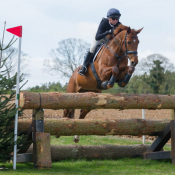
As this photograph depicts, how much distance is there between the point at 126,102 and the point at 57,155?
1607 mm

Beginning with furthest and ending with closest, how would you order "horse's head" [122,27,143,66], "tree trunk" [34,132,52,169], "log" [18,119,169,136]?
"horse's head" [122,27,143,66] → "log" [18,119,169,136] → "tree trunk" [34,132,52,169]

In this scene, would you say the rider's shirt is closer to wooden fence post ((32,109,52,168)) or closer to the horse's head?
the horse's head

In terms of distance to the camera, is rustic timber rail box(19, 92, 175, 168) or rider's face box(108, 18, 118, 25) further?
rider's face box(108, 18, 118, 25)

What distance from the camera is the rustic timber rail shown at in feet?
12.6

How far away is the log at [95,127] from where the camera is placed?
4246 millimetres

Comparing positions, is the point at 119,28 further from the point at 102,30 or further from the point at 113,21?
the point at 102,30

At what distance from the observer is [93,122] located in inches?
174

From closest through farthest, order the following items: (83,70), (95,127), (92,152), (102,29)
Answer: (95,127) < (92,152) < (102,29) < (83,70)

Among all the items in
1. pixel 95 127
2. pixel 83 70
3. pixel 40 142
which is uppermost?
pixel 83 70


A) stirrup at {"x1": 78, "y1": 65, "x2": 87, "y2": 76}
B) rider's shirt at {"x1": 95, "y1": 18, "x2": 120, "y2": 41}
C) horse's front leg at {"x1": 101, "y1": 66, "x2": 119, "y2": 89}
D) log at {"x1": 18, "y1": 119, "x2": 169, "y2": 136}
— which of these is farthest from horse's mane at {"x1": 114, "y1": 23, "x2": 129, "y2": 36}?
log at {"x1": 18, "y1": 119, "x2": 169, "y2": 136}

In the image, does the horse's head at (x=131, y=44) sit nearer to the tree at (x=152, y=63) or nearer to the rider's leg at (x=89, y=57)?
the rider's leg at (x=89, y=57)

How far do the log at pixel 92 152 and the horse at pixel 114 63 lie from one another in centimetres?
121

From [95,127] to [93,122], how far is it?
8 centimetres

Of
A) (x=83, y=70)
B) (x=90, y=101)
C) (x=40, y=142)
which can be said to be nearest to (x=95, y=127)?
(x=90, y=101)
